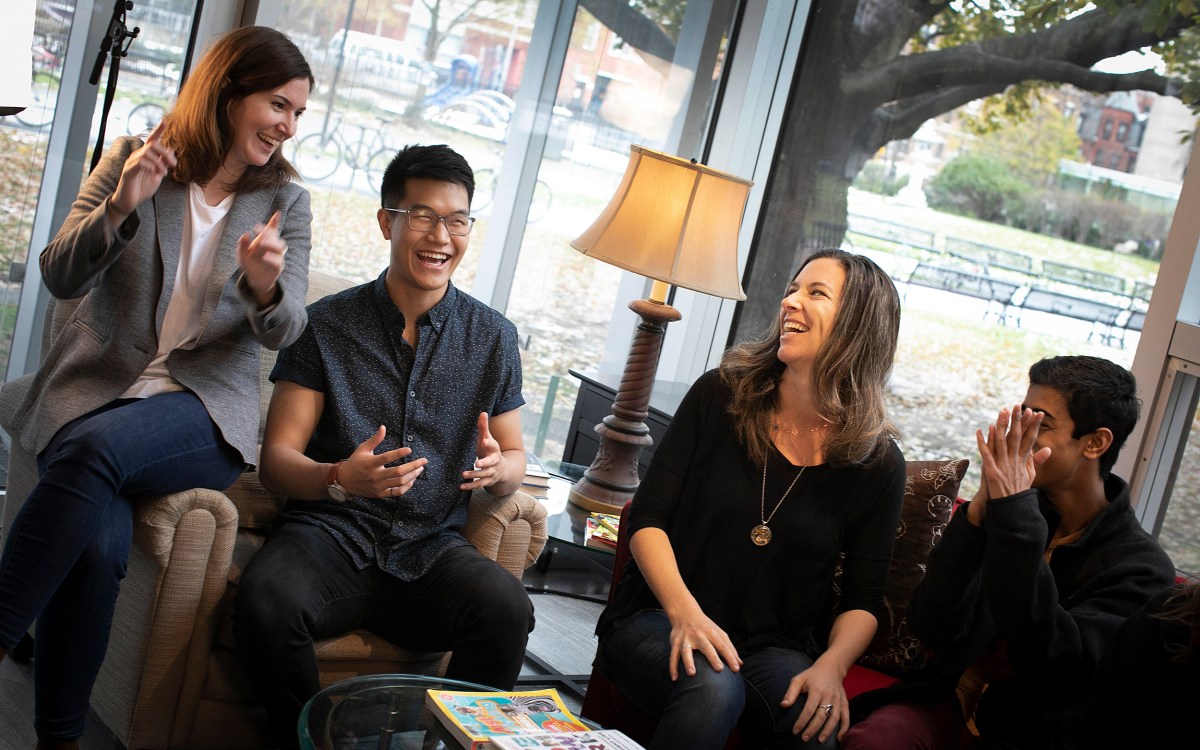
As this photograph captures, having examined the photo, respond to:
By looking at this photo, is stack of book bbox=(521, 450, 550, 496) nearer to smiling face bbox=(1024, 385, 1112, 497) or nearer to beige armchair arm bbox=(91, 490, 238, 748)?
beige armchair arm bbox=(91, 490, 238, 748)

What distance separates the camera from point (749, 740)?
6.72 ft

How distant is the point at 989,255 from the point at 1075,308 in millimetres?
364

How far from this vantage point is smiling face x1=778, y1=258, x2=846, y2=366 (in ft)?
7.25

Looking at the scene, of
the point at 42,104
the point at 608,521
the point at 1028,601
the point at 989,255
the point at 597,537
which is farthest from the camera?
the point at 989,255

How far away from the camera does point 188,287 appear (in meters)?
2.24

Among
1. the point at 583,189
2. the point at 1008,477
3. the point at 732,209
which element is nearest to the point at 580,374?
the point at 583,189

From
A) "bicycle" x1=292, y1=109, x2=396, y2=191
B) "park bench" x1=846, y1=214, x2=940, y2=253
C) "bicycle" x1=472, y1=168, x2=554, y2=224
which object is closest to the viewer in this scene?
"bicycle" x1=292, y1=109, x2=396, y2=191

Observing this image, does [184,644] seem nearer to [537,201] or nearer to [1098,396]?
[1098,396]

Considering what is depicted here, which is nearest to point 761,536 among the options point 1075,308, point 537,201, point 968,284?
point 1075,308

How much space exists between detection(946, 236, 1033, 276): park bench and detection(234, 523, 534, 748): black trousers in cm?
214

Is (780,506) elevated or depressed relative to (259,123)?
depressed

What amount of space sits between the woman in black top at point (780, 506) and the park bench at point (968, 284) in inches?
60.7

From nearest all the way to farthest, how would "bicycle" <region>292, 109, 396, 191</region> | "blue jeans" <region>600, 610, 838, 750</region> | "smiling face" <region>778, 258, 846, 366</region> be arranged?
"blue jeans" <region>600, 610, 838, 750</region>, "smiling face" <region>778, 258, 846, 366</region>, "bicycle" <region>292, 109, 396, 191</region>

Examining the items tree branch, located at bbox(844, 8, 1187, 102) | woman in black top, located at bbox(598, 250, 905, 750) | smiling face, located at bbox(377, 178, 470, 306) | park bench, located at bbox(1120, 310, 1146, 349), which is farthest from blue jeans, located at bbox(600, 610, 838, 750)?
tree branch, located at bbox(844, 8, 1187, 102)
